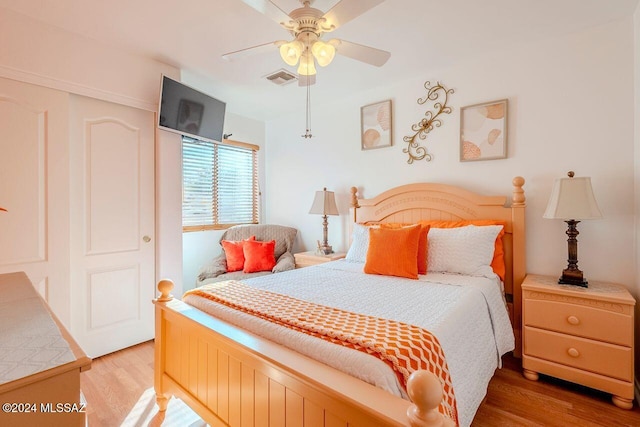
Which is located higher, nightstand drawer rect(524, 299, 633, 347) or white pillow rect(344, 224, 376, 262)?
white pillow rect(344, 224, 376, 262)

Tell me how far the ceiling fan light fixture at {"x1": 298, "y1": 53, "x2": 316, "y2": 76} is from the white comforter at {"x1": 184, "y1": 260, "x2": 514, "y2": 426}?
1371 millimetres

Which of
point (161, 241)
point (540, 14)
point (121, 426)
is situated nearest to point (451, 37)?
point (540, 14)

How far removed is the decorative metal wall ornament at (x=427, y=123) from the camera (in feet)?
9.43

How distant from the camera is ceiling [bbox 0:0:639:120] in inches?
77.2

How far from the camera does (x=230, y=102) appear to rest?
372 centimetres

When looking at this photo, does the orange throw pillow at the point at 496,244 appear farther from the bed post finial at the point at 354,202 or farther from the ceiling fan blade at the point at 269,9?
the ceiling fan blade at the point at 269,9

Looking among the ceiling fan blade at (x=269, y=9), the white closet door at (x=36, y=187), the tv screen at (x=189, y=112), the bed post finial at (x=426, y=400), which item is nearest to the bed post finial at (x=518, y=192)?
the ceiling fan blade at (x=269, y=9)

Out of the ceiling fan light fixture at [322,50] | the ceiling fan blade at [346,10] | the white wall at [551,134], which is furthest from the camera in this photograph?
the white wall at [551,134]

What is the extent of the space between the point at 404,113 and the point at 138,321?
3173 mm

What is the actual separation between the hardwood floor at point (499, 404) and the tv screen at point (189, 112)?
2.02 metres

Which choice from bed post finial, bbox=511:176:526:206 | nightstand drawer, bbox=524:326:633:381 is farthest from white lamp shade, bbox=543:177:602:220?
nightstand drawer, bbox=524:326:633:381

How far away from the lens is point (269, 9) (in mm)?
1538

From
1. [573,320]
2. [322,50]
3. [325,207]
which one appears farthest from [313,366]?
[325,207]

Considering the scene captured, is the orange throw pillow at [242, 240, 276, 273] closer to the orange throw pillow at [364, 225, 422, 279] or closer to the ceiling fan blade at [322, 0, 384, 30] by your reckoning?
the orange throw pillow at [364, 225, 422, 279]
